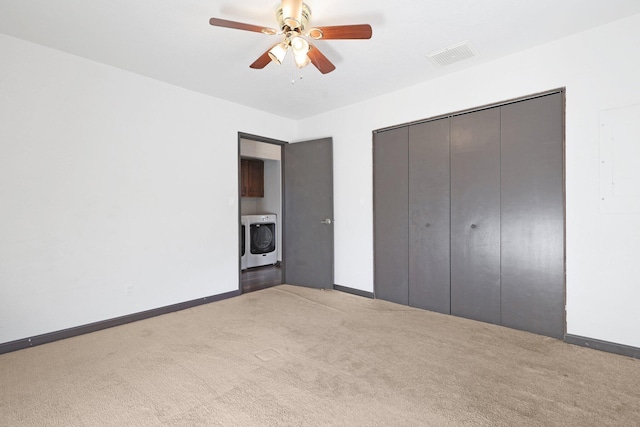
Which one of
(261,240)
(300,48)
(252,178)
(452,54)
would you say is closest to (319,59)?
(300,48)

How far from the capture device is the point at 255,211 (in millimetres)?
6723

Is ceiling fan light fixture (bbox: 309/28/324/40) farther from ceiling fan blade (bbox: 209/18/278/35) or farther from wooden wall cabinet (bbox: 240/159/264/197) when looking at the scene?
wooden wall cabinet (bbox: 240/159/264/197)

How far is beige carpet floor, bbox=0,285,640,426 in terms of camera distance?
65.4 inches

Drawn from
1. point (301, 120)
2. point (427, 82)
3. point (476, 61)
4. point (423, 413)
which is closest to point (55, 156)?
point (301, 120)

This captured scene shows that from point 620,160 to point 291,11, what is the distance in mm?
2650

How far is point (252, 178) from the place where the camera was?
6414 mm

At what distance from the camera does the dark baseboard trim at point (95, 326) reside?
2.48 meters

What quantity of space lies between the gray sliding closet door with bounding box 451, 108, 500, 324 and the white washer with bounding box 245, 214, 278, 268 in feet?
12.4

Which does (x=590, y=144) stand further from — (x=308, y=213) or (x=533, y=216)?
(x=308, y=213)

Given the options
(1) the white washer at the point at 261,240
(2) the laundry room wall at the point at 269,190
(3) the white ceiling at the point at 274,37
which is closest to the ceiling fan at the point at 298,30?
(3) the white ceiling at the point at 274,37

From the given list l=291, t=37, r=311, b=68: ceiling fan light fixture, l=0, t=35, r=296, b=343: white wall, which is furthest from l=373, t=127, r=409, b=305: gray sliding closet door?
l=0, t=35, r=296, b=343: white wall

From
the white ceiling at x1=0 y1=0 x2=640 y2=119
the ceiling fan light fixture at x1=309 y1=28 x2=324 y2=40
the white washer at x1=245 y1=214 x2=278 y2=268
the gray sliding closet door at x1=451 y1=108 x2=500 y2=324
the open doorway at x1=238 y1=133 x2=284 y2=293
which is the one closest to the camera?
the ceiling fan light fixture at x1=309 y1=28 x2=324 y2=40

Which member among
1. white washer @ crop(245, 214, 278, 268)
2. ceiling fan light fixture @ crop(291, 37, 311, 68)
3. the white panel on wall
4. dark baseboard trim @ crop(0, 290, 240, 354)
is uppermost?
ceiling fan light fixture @ crop(291, 37, 311, 68)

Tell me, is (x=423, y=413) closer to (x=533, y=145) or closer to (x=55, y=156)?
(x=533, y=145)
